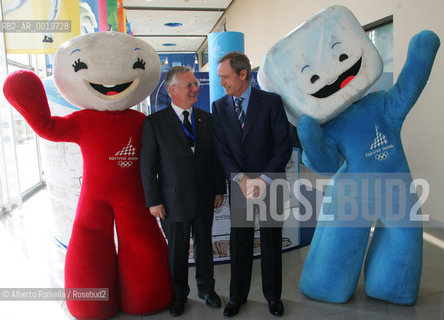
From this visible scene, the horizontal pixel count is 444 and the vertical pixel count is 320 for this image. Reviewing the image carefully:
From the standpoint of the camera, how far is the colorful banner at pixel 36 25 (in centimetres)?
372

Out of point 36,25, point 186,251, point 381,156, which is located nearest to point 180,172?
point 186,251

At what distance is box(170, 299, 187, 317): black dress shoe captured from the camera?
221 centimetres

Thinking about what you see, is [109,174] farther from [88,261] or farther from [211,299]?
[211,299]

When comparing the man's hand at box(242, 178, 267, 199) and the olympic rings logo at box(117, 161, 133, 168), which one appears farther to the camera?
the olympic rings logo at box(117, 161, 133, 168)

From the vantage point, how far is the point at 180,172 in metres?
2.08

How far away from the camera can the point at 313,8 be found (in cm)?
580

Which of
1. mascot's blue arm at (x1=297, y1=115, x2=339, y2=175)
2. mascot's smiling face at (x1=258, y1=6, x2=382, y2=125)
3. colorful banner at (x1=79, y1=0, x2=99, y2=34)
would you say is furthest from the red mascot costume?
colorful banner at (x1=79, y1=0, x2=99, y2=34)

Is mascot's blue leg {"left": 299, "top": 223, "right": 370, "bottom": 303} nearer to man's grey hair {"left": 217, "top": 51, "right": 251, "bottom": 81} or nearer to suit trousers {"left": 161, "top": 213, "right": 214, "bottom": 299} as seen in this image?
suit trousers {"left": 161, "top": 213, "right": 214, "bottom": 299}

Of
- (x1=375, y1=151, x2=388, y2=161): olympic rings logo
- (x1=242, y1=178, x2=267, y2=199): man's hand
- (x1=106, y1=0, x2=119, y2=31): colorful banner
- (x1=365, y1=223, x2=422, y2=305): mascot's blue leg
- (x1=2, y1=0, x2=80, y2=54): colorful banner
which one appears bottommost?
(x1=365, y1=223, x2=422, y2=305): mascot's blue leg

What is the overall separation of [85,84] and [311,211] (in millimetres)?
2939

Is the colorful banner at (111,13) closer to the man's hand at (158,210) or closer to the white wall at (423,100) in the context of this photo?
the white wall at (423,100)

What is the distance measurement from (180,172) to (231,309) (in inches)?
35.3

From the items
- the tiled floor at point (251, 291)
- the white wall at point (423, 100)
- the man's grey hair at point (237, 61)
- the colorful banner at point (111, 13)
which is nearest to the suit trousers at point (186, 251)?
the tiled floor at point (251, 291)

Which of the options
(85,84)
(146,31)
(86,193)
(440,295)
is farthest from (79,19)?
(146,31)
